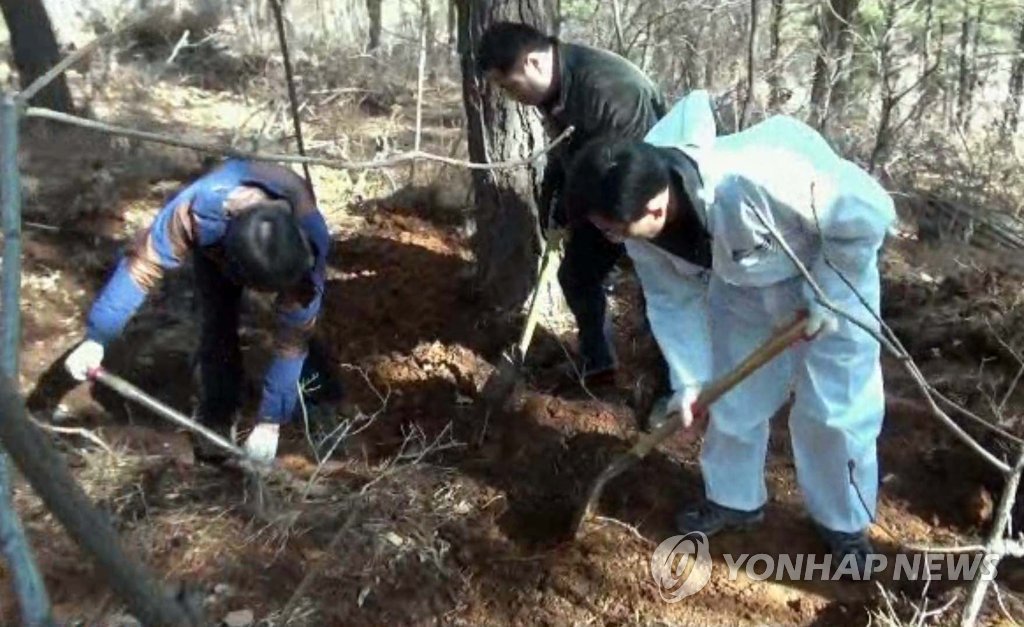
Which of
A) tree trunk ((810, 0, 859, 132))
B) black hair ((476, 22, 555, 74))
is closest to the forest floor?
black hair ((476, 22, 555, 74))

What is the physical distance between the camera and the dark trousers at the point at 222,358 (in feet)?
12.4

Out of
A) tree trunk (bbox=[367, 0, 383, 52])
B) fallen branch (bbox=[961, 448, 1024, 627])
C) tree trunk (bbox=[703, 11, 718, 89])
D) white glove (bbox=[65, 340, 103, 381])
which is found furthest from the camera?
tree trunk (bbox=[367, 0, 383, 52])

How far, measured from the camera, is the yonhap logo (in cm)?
333

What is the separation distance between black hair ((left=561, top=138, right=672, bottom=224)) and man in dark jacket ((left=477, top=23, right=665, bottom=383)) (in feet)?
3.19

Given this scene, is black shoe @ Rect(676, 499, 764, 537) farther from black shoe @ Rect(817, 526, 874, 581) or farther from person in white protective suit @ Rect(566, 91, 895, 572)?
black shoe @ Rect(817, 526, 874, 581)

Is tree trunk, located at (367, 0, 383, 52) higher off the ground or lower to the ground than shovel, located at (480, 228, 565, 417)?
higher

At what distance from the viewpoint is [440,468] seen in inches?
151

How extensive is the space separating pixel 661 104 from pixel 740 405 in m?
1.24

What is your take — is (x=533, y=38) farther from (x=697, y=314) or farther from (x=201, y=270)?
(x=201, y=270)

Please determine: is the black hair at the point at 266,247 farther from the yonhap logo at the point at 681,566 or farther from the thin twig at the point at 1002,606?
the thin twig at the point at 1002,606

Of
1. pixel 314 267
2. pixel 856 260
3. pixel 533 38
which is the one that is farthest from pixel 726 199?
pixel 314 267

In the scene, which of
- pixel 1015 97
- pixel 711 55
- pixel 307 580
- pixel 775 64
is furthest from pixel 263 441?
pixel 1015 97

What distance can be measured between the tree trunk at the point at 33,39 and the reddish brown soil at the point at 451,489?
2.49 metres

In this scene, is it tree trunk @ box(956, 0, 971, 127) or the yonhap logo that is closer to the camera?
the yonhap logo
